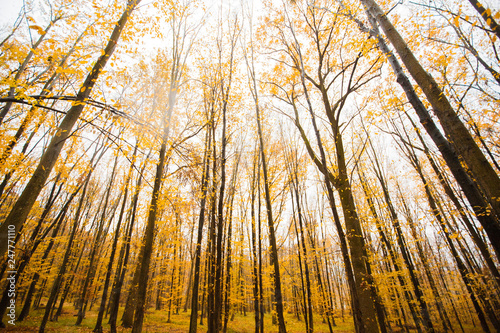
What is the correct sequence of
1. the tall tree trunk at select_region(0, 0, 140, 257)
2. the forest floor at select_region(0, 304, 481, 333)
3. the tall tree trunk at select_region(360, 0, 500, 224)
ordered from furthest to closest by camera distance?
the forest floor at select_region(0, 304, 481, 333) < the tall tree trunk at select_region(0, 0, 140, 257) < the tall tree trunk at select_region(360, 0, 500, 224)

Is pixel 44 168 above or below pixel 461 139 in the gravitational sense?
above

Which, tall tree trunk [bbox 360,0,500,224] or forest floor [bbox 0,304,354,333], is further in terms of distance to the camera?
forest floor [bbox 0,304,354,333]

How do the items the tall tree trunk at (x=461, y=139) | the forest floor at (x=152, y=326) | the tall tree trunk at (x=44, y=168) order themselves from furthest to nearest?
the forest floor at (x=152, y=326), the tall tree trunk at (x=44, y=168), the tall tree trunk at (x=461, y=139)

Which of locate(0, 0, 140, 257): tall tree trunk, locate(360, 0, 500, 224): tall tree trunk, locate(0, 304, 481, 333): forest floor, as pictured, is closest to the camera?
locate(360, 0, 500, 224): tall tree trunk

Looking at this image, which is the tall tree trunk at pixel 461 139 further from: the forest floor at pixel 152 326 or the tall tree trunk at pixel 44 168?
the forest floor at pixel 152 326

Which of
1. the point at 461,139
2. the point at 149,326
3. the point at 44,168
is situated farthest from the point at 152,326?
the point at 461,139

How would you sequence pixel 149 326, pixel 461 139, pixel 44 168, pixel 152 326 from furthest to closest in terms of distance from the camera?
1. pixel 152 326
2. pixel 149 326
3. pixel 44 168
4. pixel 461 139

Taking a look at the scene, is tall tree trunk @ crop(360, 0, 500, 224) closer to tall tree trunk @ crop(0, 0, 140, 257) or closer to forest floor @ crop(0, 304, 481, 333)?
tall tree trunk @ crop(0, 0, 140, 257)

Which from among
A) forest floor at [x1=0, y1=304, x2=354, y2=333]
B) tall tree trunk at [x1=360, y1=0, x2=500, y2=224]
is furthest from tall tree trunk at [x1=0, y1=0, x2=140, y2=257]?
forest floor at [x1=0, y1=304, x2=354, y2=333]

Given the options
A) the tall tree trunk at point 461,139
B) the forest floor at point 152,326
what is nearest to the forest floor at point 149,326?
the forest floor at point 152,326

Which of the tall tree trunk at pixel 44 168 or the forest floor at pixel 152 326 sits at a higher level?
the tall tree trunk at pixel 44 168

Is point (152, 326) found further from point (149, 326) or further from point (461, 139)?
point (461, 139)

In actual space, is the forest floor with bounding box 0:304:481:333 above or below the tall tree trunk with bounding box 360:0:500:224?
below

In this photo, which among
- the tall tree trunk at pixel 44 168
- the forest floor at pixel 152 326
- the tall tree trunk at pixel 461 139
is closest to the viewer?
the tall tree trunk at pixel 461 139
